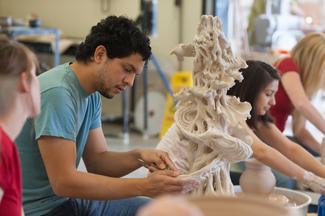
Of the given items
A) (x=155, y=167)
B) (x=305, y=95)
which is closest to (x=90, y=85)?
(x=155, y=167)

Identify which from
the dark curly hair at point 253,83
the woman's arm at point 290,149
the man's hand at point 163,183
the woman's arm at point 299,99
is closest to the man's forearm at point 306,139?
the woman's arm at point 299,99

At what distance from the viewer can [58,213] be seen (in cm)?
160

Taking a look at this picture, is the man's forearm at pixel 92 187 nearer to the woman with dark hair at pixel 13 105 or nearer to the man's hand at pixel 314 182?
the woman with dark hair at pixel 13 105

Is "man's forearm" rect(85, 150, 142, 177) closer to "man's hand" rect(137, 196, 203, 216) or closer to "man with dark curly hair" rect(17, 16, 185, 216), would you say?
"man with dark curly hair" rect(17, 16, 185, 216)

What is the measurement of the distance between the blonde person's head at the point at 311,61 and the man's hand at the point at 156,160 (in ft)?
3.96

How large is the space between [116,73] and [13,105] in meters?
0.48

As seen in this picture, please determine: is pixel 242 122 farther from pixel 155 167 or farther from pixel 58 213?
pixel 58 213

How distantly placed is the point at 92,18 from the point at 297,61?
2824 mm

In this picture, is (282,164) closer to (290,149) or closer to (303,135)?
(290,149)

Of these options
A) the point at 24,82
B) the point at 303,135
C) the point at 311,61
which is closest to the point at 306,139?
the point at 303,135

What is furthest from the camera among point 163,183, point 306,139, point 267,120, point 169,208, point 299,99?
point 306,139

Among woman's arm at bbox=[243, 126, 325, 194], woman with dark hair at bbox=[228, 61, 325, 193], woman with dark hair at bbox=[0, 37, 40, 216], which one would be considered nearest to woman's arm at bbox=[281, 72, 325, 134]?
woman with dark hair at bbox=[228, 61, 325, 193]

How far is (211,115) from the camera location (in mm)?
1422

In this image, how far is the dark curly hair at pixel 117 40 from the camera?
5.17 ft
